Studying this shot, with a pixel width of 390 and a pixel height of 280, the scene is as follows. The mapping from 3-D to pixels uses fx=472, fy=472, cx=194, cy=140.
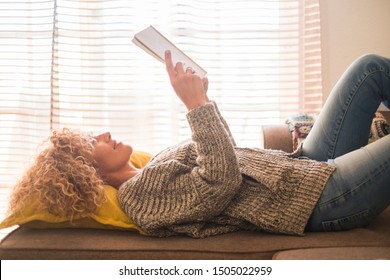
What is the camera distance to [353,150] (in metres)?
1.52

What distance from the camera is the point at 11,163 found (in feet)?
8.47

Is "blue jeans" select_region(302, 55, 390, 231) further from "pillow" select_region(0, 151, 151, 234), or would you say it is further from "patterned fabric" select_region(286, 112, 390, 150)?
"pillow" select_region(0, 151, 151, 234)

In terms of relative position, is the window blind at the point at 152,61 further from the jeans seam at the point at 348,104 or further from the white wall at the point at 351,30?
the jeans seam at the point at 348,104

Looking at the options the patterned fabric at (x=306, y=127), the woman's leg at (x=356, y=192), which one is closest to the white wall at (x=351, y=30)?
the patterned fabric at (x=306, y=127)

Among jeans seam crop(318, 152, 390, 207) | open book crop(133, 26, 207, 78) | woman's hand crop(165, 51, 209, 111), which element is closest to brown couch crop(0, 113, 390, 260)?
jeans seam crop(318, 152, 390, 207)

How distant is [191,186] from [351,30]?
1.55 m

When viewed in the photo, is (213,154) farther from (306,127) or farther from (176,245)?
(306,127)

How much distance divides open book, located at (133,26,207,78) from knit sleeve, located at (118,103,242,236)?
22cm

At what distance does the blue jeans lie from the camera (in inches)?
49.5

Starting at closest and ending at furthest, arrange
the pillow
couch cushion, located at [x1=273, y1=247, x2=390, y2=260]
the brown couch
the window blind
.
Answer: couch cushion, located at [x1=273, y1=247, x2=390, y2=260] → the brown couch → the pillow → the window blind

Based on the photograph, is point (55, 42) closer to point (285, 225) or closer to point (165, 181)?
point (165, 181)
